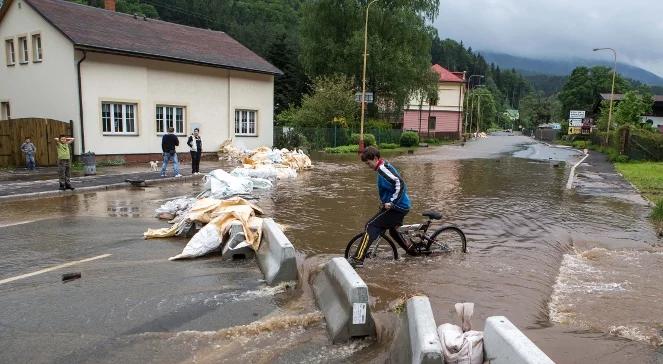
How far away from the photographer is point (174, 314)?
570 cm

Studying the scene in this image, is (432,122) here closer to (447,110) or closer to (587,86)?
(447,110)

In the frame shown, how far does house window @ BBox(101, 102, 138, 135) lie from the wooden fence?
7.01 feet

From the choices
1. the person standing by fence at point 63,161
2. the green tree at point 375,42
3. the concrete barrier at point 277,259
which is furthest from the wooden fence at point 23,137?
the green tree at point 375,42

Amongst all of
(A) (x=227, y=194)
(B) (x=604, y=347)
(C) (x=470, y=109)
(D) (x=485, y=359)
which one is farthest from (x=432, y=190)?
(C) (x=470, y=109)

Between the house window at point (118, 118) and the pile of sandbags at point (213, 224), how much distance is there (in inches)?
577

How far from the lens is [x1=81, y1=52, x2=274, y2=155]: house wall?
21.9 meters

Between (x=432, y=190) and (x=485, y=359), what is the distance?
1277 centimetres

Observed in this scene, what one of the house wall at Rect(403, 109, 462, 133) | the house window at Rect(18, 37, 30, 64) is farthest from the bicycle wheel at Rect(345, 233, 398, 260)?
the house wall at Rect(403, 109, 462, 133)

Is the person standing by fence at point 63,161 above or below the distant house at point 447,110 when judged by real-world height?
below

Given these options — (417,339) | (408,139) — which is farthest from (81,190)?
(408,139)

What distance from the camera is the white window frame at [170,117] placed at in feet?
81.6

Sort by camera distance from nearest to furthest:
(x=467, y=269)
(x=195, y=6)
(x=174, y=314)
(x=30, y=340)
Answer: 1. (x=30, y=340)
2. (x=174, y=314)
3. (x=467, y=269)
4. (x=195, y=6)

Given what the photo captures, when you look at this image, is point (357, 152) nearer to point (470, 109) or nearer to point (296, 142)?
point (296, 142)

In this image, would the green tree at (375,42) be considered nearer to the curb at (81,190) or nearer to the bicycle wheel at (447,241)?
the curb at (81,190)
